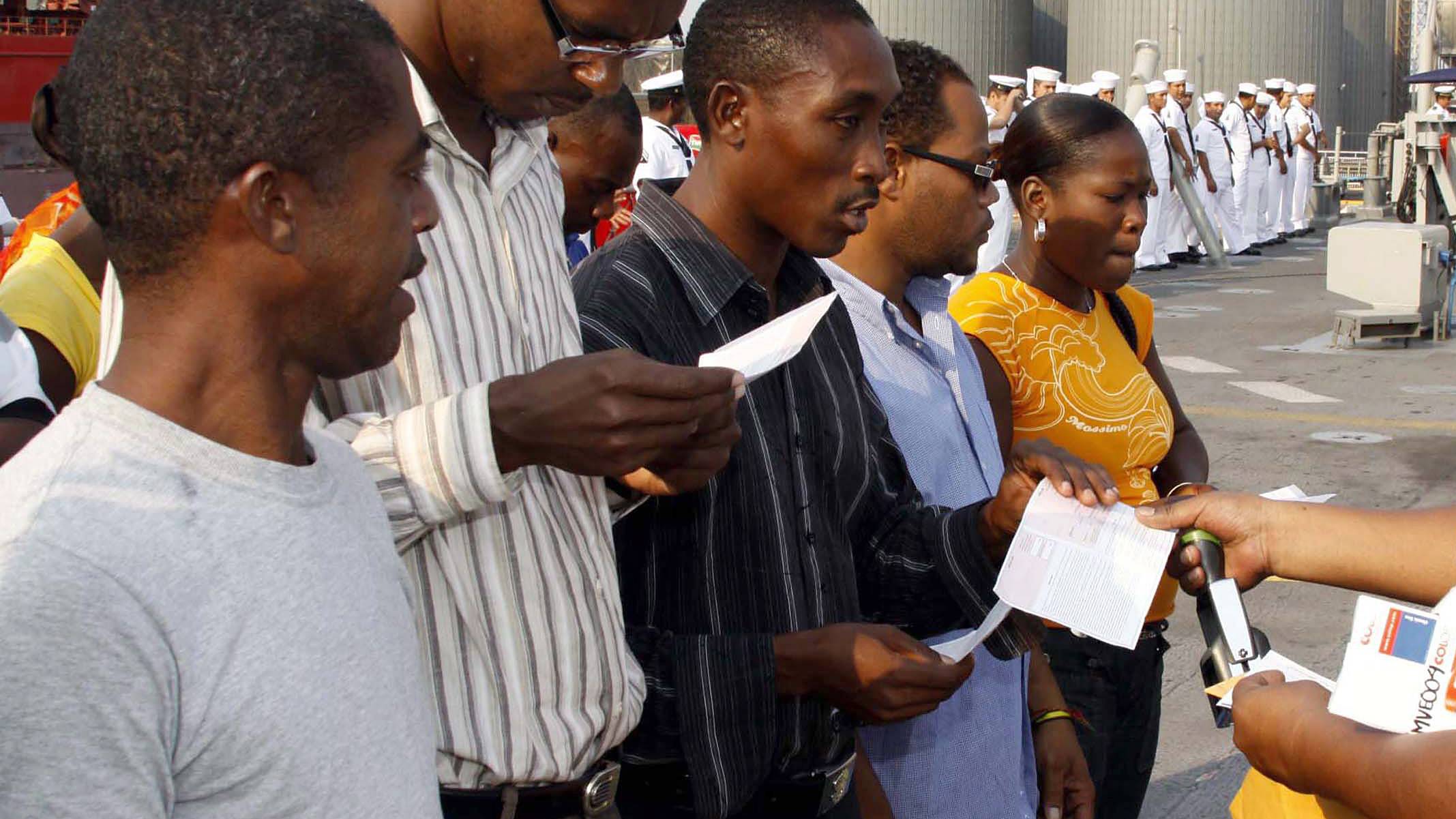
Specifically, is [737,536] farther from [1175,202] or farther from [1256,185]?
[1256,185]

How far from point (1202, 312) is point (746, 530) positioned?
1195 cm

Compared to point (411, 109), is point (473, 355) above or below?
below

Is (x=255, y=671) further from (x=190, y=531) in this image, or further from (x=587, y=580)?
(x=587, y=580)

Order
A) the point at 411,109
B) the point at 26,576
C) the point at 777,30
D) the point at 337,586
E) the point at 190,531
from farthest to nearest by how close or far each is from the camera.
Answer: the point at 777,30
the point at 411,109
the point at 337,586
the point at 190,531
the point at 26,576

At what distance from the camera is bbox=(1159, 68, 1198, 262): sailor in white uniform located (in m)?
16.8

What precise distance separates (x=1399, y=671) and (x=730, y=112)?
1304 millimetres

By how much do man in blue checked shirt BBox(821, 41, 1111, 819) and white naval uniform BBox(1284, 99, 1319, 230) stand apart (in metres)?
19.8

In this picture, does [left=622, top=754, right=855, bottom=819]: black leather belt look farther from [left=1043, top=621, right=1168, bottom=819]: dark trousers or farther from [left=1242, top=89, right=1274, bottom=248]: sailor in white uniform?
[left=1242, top=89, right=1274, bottom=248]: sailor in white uniform

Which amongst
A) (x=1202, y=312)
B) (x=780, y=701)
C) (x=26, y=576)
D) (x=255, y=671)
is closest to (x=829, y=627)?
(x=780, y=701)

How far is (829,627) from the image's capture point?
2090 millimetres

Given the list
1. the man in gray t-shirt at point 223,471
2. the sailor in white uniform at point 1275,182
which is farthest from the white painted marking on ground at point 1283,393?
the sailor in white uniform at point 1275,182

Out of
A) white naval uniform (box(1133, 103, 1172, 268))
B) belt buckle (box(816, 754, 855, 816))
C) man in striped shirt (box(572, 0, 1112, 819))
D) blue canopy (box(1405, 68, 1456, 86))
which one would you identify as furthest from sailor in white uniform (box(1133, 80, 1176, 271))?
belt buckle (box(816, 754, 855, 816))

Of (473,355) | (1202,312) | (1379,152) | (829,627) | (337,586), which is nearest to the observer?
(337,586)

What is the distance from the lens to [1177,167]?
1684cm
